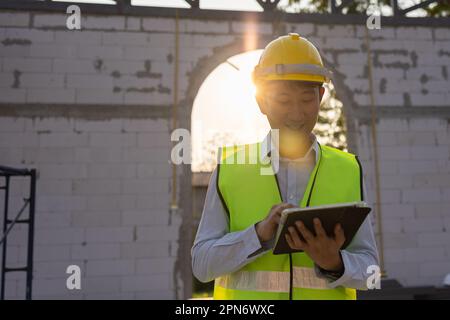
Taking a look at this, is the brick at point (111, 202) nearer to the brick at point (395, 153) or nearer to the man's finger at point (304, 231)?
the brick at point (395, 153)

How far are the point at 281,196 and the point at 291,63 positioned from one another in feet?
1.41

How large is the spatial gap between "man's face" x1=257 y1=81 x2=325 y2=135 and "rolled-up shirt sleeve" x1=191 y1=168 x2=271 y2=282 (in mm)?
282

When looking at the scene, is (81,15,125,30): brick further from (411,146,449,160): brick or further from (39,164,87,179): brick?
(411,146,449,160): brick

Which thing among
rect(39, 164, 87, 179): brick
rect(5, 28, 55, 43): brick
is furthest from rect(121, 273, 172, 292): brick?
rect(5, 28, 55, 43): brick

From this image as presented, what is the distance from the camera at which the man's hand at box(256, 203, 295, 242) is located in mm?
1123

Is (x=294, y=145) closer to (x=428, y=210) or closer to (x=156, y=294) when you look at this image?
(x=156, y=294)

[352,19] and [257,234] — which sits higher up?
[352,19]

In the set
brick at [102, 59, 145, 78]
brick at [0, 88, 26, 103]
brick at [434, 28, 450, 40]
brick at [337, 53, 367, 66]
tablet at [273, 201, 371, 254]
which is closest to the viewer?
tablet at [273, 201, 371, 254]

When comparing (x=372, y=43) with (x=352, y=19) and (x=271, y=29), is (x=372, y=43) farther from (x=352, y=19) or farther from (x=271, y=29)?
(x=271, y=29)

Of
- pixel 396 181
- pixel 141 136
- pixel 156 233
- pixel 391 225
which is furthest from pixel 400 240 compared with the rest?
pixel 141 136

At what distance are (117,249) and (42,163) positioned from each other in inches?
55.7

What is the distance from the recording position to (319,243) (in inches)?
44.1
